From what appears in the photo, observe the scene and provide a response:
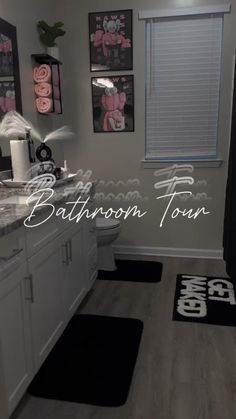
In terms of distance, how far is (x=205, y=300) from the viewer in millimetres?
2455

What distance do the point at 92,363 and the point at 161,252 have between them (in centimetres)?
173

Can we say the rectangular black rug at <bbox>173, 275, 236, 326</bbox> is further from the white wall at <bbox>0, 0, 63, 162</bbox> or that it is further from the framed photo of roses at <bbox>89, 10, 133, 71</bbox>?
the framed photo of roses at <bbox>89, 10, 133, 71</bbox>

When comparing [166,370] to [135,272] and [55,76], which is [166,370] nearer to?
[135,272]

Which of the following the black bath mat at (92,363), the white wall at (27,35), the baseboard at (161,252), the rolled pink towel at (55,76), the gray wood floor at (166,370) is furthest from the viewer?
the baseboard at (161,252)

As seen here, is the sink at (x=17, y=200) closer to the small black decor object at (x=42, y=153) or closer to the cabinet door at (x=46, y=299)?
the cabinet door at (x=46, y=299)

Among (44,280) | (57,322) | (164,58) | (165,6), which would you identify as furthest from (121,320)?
(165,6)

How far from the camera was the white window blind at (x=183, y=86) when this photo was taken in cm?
290

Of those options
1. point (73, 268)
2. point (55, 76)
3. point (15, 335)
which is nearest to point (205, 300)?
point (73, 268)

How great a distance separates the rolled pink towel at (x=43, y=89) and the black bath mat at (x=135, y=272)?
5.33ft

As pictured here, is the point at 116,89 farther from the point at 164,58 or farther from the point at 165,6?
the point at 165,6

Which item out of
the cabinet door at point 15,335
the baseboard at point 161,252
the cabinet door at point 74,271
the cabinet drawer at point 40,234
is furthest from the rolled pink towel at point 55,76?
the cabinet door at point 15,335

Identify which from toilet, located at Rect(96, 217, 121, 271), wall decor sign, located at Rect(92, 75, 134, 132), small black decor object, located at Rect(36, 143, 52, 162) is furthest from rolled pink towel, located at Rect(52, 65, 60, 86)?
toilet, located at Rect(96, 217, 121, 271)

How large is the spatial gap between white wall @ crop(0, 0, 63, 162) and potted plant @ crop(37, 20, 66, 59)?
5 centimetres

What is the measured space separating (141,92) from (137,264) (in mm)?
1639
